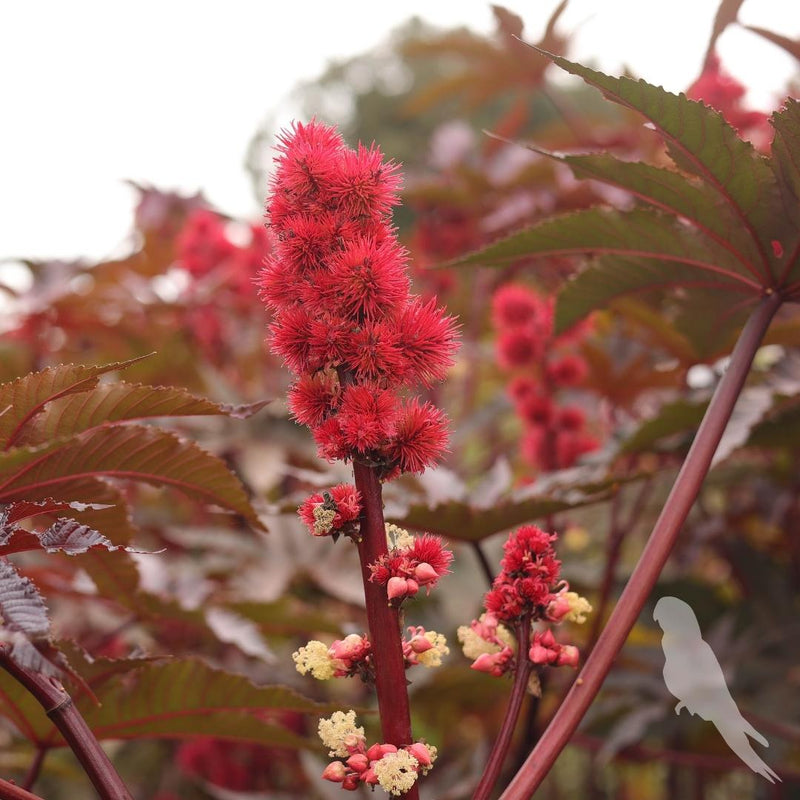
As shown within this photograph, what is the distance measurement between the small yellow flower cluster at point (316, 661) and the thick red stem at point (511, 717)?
0.12 meters

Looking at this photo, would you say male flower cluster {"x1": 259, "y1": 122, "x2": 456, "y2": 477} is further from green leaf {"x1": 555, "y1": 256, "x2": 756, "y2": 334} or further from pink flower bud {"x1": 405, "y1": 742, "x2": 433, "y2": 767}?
green leaf {"x1": 555, "y1": 256, "x2": 756, "y2": 334}

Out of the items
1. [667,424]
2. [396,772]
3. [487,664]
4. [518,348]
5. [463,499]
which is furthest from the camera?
[518,348]

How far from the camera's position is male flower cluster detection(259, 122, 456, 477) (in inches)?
22.3

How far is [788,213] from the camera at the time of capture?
802 mm

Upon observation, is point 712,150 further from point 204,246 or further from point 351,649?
point 204,246

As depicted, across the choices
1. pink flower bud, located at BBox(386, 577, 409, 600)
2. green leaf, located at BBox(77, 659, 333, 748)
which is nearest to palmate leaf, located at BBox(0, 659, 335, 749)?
green leaf, located at BBox(77, 659, 333, 748)

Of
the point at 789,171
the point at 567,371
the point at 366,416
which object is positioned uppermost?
the point at 567,371

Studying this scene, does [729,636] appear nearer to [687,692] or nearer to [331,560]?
[331,560]

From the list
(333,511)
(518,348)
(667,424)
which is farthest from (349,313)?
(518,348)

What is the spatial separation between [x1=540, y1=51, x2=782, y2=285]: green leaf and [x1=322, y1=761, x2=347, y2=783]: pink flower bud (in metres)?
0.50

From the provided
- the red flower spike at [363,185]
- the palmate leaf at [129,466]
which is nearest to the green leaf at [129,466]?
the palmate leaf at [129,466]

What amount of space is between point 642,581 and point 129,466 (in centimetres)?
42

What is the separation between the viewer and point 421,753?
55cm

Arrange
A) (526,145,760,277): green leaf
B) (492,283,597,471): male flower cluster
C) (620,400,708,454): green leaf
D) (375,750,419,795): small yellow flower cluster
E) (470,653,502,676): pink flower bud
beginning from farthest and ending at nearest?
1. (492,283,597,471): male flower cluster
2. (620,400,708,454): green leaf
3. (526,145,760,277): green leaf
4. (470,653,502,676): pink flower bud
5. (375,750,419,795): small yellow flower cluster
